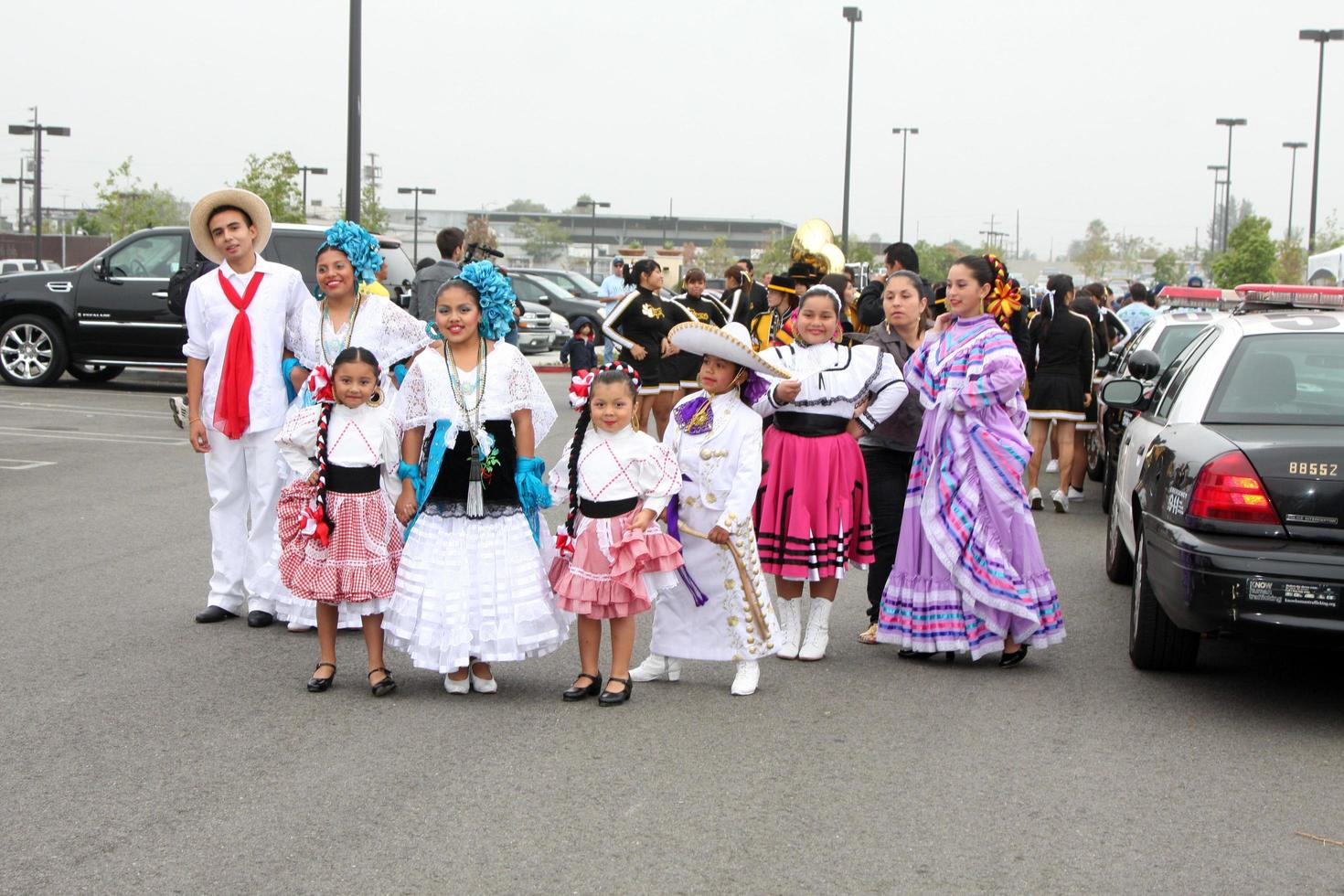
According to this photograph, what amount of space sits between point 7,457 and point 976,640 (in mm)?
9838

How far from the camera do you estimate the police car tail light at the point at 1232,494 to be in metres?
5.82

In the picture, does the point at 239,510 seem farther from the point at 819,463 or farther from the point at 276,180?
the point at 276,180

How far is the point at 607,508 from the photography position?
6.08 meters

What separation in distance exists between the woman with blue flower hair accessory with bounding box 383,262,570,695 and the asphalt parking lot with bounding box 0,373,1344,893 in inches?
11.2

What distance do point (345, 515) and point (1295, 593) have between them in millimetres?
3722

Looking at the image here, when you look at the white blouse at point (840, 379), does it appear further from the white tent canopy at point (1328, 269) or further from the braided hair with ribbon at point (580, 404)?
the white tent canopy at point (1328, 269)

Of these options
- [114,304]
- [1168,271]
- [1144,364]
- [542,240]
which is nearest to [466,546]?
[1144,364]

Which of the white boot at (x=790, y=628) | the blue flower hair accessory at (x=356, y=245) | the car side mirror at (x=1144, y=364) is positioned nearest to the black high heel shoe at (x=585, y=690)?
the white boot at (x=790, y=628)

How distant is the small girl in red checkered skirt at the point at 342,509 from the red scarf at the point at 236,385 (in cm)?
120

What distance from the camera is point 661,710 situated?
20.0 ft

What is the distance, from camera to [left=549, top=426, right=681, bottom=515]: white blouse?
20.0 feet

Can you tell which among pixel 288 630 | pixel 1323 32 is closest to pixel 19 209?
pixel 1323 32

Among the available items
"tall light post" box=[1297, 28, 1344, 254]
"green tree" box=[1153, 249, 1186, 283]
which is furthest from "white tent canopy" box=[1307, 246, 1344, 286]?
"green tree" box=[1153, 249, 1186, 283]

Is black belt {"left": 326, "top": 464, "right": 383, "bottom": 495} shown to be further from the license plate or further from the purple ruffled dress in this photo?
the license plate
